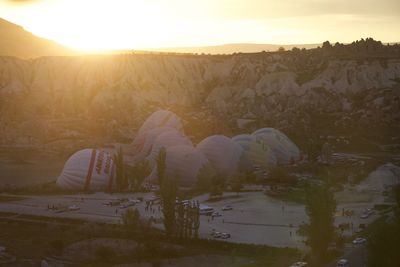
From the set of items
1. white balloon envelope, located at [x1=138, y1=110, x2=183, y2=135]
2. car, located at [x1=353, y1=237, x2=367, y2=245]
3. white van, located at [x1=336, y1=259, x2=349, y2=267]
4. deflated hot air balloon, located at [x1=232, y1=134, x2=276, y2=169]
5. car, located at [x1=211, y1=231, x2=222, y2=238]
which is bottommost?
car, located at [x1=211, y1=231, x2=222, y2=238]

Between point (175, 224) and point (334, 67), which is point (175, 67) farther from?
point (175, 224)

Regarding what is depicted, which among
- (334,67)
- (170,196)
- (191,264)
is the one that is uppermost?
(334,67)

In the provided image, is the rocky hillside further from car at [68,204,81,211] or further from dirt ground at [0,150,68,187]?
car at [68,204,81,211]

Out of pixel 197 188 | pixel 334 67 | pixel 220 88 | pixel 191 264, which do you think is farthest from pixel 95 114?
pixel 191 264

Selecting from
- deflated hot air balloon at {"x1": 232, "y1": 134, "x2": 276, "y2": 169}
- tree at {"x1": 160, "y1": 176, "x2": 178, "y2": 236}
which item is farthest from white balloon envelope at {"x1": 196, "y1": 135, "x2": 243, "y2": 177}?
tree at {"x1": 160, "y1": 176, "x2": 178, "y2": 236}

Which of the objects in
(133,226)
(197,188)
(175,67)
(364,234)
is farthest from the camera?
(175,67)

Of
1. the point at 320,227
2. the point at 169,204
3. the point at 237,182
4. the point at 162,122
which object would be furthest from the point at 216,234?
the point at 162,122
